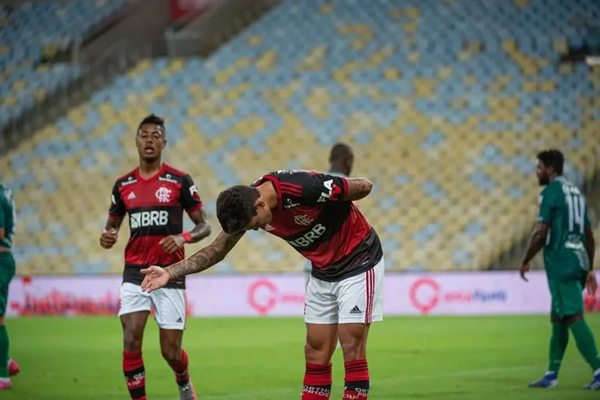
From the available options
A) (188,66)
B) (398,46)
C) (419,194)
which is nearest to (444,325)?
(419,194)

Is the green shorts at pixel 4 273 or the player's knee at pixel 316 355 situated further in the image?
the green shorts at pixel 4 273

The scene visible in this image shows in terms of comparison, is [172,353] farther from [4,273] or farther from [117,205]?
[4,273]

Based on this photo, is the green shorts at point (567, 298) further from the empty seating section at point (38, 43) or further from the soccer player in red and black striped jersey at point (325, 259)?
the empty seating section at point (38, 43)

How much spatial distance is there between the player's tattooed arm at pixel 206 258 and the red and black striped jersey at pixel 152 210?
1.63m

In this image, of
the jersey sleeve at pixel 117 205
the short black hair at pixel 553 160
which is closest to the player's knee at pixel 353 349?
the jersey sleeve at pixel 117 205

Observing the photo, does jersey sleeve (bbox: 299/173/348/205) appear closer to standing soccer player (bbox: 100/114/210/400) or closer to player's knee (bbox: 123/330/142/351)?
standing soccer player (bbox: 100/114/210/400)

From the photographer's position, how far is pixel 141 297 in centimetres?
742

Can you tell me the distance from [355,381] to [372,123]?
1494 cm

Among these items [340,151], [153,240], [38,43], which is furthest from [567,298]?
[38,43]

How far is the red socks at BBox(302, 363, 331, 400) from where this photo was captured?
6.20 metres

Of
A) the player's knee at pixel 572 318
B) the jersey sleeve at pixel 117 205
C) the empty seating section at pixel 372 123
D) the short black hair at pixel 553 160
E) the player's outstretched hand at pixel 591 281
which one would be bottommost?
the player's knee at pixel 572 318

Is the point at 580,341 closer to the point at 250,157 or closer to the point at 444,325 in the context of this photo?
the point at 444,325

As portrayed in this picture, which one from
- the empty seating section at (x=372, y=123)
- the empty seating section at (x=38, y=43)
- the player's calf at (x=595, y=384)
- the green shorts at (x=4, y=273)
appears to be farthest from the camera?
the empty seating section at (x=38, y=43)

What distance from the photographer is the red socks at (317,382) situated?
620 cm
